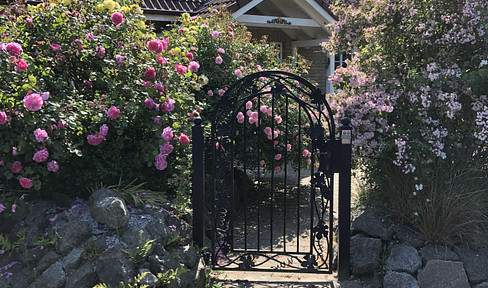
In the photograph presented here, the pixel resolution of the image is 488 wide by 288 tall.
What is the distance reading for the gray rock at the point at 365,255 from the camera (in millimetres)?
3867

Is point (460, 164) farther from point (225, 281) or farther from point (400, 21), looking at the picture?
point (225, 281)

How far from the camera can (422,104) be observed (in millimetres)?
3773

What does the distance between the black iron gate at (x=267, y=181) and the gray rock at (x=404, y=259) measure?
1.21 feet

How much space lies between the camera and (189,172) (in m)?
3.91

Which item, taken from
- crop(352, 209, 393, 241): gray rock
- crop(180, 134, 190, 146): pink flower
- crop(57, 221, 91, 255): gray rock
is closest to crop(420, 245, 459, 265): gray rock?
crop(352, 209, 393, 241): gray rock

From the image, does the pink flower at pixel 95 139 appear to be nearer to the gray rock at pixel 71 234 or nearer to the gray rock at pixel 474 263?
the gray rock at pixel 71 234

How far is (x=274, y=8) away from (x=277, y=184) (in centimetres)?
589

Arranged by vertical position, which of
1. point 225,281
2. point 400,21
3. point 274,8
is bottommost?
point 225,281

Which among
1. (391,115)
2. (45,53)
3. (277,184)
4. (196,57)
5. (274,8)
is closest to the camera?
(45,53)

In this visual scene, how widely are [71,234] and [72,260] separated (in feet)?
0.66

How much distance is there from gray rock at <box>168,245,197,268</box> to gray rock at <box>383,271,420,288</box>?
1.51 meters

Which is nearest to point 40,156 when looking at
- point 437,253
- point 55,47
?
point 55,47

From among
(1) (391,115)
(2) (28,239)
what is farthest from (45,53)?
(1) (391,115)

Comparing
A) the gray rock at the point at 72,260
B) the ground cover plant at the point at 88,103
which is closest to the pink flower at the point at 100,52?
the ground cover plant at the point at 88,103
